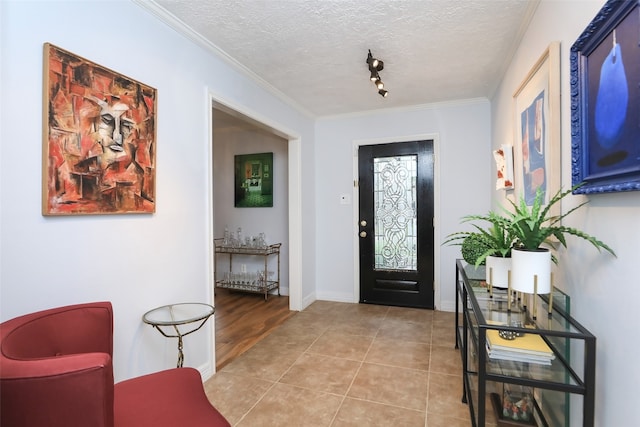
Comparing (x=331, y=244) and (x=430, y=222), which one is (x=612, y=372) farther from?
(x=331, y=244)

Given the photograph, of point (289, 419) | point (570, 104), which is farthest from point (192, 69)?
point (289, 419)

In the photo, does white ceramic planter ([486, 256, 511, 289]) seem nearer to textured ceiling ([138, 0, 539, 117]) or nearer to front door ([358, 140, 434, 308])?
textured ceiling ([138, 0, 539, 117])

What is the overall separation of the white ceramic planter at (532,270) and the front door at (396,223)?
2.57 m

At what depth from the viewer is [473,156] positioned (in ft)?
11.8

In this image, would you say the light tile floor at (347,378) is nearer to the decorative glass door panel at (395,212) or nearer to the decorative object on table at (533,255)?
the decorative glass door panel at (395,212)

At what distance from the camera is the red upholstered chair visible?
2.62 feet

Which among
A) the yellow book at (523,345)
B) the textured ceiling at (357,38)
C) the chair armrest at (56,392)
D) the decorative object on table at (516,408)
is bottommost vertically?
the decorative object on table at (516,408)

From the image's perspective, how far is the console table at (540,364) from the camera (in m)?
1.13

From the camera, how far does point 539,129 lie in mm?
1747

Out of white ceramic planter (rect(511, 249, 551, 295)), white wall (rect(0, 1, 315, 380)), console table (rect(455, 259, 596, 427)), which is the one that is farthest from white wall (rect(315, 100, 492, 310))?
white ceramic planter (rect(511, 249, 551, 295))

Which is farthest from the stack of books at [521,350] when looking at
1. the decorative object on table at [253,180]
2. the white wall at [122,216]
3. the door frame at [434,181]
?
the decorative object on table at [253,180]

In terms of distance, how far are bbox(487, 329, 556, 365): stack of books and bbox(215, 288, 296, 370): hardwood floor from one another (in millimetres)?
1997

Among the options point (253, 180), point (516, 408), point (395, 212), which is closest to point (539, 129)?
point (516, 408)

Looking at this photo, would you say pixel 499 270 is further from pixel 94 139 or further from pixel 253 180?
pixel 253 180
